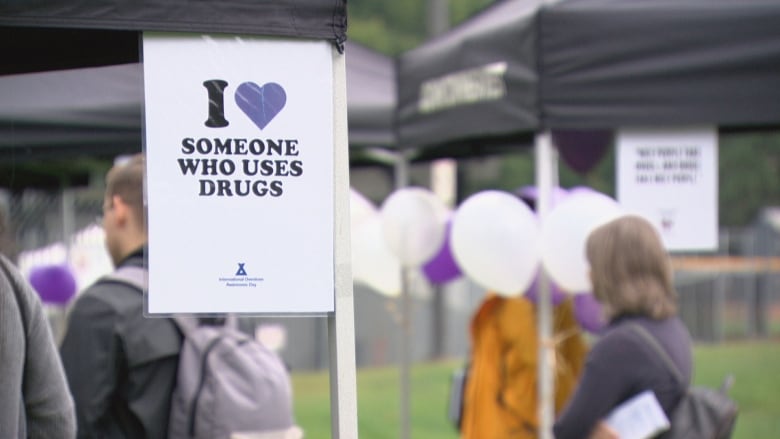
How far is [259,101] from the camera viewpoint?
2465 mm

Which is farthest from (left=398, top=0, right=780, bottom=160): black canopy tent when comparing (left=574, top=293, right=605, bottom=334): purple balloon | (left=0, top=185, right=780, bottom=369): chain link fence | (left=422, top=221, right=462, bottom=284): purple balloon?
(left=0, top=185, right=780, bottom=369): chain link fence

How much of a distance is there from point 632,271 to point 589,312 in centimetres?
180

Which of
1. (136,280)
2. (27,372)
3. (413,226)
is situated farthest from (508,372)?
(27,372)

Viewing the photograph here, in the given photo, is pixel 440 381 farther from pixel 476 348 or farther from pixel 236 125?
pixel 236 125

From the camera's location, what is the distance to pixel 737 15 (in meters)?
4.41

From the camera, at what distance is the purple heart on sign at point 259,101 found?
2459 millimetres

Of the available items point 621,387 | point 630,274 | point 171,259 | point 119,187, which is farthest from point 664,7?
point 171,259

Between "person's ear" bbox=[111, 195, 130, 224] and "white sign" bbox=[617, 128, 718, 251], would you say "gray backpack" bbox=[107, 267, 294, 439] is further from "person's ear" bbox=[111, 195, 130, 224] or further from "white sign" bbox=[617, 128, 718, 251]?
"white sign" bbox=[617, 128, 718, 251]

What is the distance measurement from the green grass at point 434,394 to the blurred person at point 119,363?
18.3ft

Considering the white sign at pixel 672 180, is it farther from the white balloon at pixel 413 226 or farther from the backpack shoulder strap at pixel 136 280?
the backpack shoulder strap at pixel 136 280

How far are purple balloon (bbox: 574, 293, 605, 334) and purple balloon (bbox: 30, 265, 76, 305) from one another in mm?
3564

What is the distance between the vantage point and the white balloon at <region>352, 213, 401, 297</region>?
5.96m

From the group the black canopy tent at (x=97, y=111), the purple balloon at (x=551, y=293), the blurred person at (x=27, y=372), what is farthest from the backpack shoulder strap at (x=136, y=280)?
the purple balloon at (x=551, y=293)

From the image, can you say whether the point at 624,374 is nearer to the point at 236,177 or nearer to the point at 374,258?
the point at 236,177
